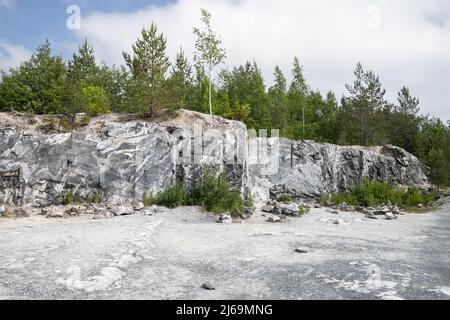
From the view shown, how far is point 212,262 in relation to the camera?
28.0 feet

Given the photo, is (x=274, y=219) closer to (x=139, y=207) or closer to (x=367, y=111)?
(x=139, y=207)

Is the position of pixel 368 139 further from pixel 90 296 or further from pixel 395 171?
pixel 90 296

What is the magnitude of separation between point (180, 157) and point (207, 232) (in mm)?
8552

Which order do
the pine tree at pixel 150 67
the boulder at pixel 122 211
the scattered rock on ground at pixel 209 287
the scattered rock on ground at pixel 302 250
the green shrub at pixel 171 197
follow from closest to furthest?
the scattered rock on ground at pixel 209 287 < the scattered rock on ground at pixel 302 250 < the boulder at pixel 122 211 < the green shrub at pixel 171 197 < the pine tree at pixel 150 67

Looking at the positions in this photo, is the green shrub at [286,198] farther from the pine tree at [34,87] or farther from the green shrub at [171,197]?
the pine tree at [34,87]

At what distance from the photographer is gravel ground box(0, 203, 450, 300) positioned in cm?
632

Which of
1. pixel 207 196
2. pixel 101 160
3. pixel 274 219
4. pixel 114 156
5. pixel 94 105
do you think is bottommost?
pixel 274 219

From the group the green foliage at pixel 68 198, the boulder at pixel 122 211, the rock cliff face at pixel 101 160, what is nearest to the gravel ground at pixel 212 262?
the boulder at pixel 122 211

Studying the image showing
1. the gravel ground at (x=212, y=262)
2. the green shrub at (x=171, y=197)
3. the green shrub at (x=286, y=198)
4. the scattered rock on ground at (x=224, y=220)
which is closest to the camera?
the gravel ground at (x=212, y=262)

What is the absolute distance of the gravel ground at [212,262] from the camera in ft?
20.7

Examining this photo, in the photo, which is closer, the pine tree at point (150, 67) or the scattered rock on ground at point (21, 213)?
the scattered rock on ground at point (21, 213)

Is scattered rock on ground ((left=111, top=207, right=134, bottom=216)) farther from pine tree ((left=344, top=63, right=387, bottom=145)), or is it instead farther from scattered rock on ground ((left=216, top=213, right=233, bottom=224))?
pine tree ((left=344, top=63, right=387, bottom=145))

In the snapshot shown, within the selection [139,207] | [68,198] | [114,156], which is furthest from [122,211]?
[114,156]
